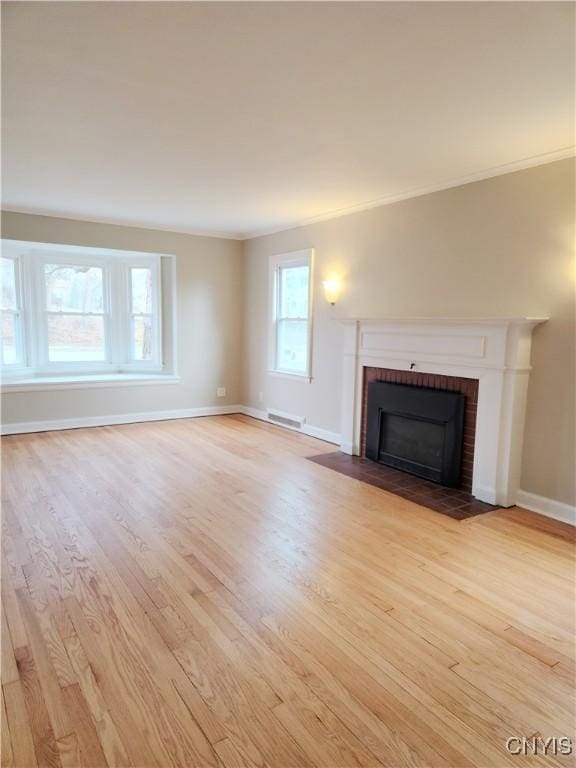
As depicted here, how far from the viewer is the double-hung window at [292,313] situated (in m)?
5.74

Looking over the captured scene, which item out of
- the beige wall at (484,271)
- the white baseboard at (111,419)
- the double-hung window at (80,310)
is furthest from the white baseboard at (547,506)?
the double-hung window at (80,310)

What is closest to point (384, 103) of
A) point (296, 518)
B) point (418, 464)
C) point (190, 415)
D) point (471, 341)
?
point (471, 341)

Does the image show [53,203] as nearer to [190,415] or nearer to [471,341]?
[190,415]

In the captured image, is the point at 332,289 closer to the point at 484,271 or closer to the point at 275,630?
the point at 484,271

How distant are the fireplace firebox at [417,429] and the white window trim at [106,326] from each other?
319 centimetres

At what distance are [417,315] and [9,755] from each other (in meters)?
3.96

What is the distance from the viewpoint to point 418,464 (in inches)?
168

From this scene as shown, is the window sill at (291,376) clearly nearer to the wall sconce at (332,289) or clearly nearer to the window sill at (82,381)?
the wall sconce at (332,289)

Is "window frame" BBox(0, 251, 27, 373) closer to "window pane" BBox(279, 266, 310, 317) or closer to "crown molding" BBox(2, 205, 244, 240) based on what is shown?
"crown molding" BBox(2, 205, 244, 240)

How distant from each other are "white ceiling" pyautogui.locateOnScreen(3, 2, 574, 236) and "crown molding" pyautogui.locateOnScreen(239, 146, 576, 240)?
24mm

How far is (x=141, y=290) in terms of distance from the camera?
6.63 metres

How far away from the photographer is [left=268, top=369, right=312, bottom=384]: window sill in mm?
5762

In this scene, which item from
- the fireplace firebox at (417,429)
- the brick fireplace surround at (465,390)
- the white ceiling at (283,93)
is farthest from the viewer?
the fireplace firebox at (417,429)

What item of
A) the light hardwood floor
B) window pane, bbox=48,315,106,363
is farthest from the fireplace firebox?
window pane, bbox=48,315,106,363
